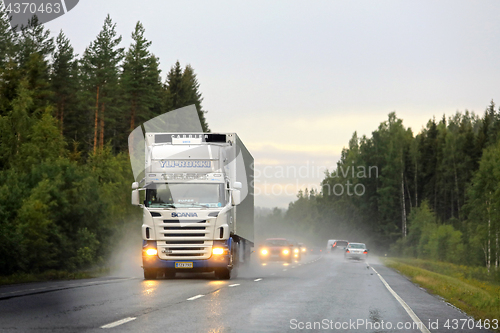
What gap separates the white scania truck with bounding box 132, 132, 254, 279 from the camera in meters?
19.6

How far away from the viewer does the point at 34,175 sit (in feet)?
98.3

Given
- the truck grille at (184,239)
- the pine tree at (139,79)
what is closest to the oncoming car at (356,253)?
the pine tree at (139,79)

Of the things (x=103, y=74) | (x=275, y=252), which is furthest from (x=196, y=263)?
(x=103, y=74)

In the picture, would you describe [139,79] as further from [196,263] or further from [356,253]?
[196,263]

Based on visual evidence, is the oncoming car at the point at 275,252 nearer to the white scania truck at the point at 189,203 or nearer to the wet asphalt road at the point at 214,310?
the white scania truck at the point at 189,203

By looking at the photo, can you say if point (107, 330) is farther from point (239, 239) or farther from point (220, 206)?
point (239, 239)

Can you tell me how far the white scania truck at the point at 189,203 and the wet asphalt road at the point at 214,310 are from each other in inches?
92.4

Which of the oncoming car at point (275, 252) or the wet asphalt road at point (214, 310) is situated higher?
the wet asphalt road at point (214, 310)

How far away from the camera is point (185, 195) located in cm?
1989

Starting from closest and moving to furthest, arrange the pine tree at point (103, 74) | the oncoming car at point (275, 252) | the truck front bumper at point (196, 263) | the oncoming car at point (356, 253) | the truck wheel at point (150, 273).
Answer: the truck front bumper at point (196, 263), the truck wheel at point (150, 273), the oncoming car at point (275, 252), the oncoming car at point (356, 253), the pine tree at point (103, 74)

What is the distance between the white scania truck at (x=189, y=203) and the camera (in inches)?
773

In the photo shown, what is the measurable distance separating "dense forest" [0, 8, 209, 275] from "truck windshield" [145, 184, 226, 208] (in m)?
6.84

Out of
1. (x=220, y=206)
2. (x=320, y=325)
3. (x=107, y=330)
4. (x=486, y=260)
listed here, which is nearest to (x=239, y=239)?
(x=220, y=206)

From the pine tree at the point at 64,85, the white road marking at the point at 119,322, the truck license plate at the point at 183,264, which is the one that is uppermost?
the pine tree at the point at 64,85
